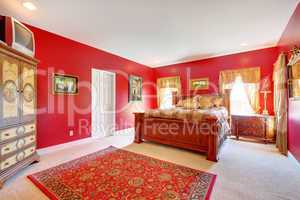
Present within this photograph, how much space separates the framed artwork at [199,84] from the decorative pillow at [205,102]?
600 mm

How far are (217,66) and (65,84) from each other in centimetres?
489

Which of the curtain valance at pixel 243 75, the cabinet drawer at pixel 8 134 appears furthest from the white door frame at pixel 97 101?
the curtain valance at pixel 243 75

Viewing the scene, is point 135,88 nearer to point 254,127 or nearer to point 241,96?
point 241,96

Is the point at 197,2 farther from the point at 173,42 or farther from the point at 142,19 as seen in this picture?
the point at 173,42

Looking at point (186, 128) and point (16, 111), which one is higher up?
point (16, 111)

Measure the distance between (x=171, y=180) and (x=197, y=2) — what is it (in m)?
2.84

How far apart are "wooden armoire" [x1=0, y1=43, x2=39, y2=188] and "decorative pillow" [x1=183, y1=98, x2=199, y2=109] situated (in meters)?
4.26

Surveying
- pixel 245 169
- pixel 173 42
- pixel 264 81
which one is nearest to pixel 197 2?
pixel 173 42

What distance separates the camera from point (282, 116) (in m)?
3.15

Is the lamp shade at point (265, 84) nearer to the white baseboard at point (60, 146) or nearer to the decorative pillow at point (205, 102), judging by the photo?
the decorative pillow at point (205, 102)

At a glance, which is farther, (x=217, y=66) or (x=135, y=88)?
(x=135, y=88)

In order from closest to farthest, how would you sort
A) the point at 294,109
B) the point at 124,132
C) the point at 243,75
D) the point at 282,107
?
the point at 294,109 < the point at 282,107 < the point at 243,75 < the point at 124,132

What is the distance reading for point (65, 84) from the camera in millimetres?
3613

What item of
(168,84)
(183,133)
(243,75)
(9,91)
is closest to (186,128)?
(183,133)
